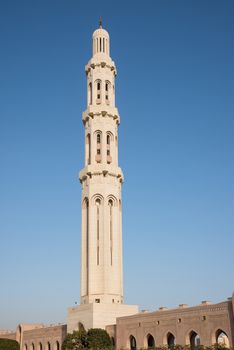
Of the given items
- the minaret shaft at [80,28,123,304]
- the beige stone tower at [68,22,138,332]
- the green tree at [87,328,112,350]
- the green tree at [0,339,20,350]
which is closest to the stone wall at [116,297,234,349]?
the green tree at [87,328,112,350]

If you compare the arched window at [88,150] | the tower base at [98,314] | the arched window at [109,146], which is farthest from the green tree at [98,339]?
the arched window at [88,150]

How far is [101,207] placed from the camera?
68938 mm

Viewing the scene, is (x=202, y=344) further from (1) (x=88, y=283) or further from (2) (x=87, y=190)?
(2) (x=87, y=190)

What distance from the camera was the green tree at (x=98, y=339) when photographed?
56.5 meters

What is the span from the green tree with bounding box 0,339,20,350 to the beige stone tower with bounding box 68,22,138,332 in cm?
1807

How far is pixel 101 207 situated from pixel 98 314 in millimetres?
14983

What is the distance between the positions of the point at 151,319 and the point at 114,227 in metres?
17.6

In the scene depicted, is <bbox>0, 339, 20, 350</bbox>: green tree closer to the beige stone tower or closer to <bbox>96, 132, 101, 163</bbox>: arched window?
the beige stone tower

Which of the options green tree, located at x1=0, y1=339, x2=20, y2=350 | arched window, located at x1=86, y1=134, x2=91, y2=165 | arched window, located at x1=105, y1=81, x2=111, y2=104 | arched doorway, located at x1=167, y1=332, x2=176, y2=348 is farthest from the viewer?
green tree, located at x1=0, y1=339, x2=20, y2=350

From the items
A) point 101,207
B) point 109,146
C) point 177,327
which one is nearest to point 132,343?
point 177,327

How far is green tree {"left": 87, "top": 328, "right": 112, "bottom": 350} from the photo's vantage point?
56.5 meters

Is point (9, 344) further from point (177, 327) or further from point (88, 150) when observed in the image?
point (177, 327)

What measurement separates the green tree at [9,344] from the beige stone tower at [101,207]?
18072mm

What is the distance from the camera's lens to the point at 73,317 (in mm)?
65188
